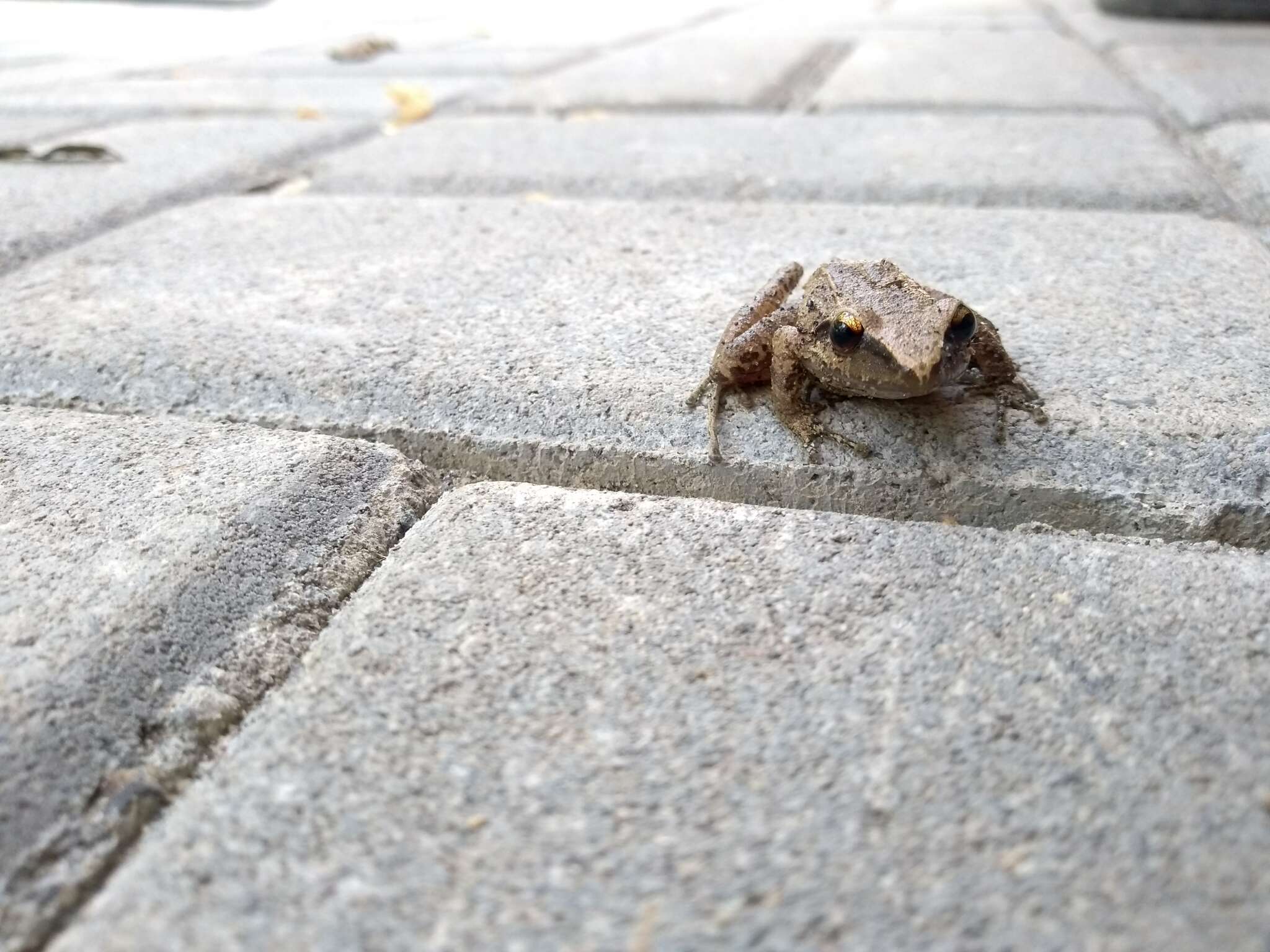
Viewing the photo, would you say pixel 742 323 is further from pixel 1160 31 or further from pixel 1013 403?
pixel 1160 31

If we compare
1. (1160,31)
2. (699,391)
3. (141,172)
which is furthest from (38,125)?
(1160,31)

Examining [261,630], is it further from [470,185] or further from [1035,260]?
[470,185]

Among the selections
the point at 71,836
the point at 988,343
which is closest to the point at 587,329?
the point at 988,343

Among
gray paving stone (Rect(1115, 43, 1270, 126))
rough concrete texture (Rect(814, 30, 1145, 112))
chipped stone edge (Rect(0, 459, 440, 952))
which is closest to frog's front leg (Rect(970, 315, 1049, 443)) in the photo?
chipped stone edge (Rect(0, 459, 440, 952))

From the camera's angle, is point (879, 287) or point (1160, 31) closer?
point (879, 287)

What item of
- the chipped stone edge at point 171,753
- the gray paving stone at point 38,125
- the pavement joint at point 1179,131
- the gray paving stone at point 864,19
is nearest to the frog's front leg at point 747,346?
the chipped stone edge at point 171,753
